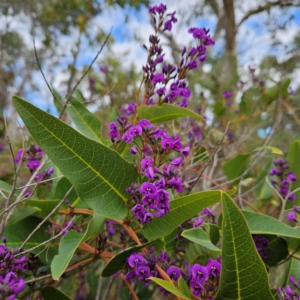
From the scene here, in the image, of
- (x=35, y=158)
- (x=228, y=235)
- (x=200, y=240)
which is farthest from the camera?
(x=35, y=158)

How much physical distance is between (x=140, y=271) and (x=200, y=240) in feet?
0.59

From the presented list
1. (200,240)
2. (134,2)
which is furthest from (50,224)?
(134,2)

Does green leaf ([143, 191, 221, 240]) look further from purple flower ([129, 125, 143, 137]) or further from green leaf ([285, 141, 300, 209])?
green leaf ([285, 141, 300, 209])

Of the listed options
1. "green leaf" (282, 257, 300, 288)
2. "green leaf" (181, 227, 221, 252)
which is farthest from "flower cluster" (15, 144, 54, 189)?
"green leaf" (282, 257, 300, 288)

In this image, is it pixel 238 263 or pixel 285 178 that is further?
pixel 285 178

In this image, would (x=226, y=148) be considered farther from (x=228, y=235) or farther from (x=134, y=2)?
(x=134, y=2)

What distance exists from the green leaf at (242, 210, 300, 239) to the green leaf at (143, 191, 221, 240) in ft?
0.56

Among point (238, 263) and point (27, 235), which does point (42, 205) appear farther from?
point (238, 263)

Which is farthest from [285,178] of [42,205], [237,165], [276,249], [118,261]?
[42,205]

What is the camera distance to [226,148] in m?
1.94

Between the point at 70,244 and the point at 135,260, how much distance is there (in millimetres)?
162

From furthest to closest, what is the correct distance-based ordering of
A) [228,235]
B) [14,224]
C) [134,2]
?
1. [134,2]
2. [14,224]
3. [228,235]

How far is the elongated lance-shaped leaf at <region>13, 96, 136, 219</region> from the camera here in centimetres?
70

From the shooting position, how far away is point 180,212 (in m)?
0.76
